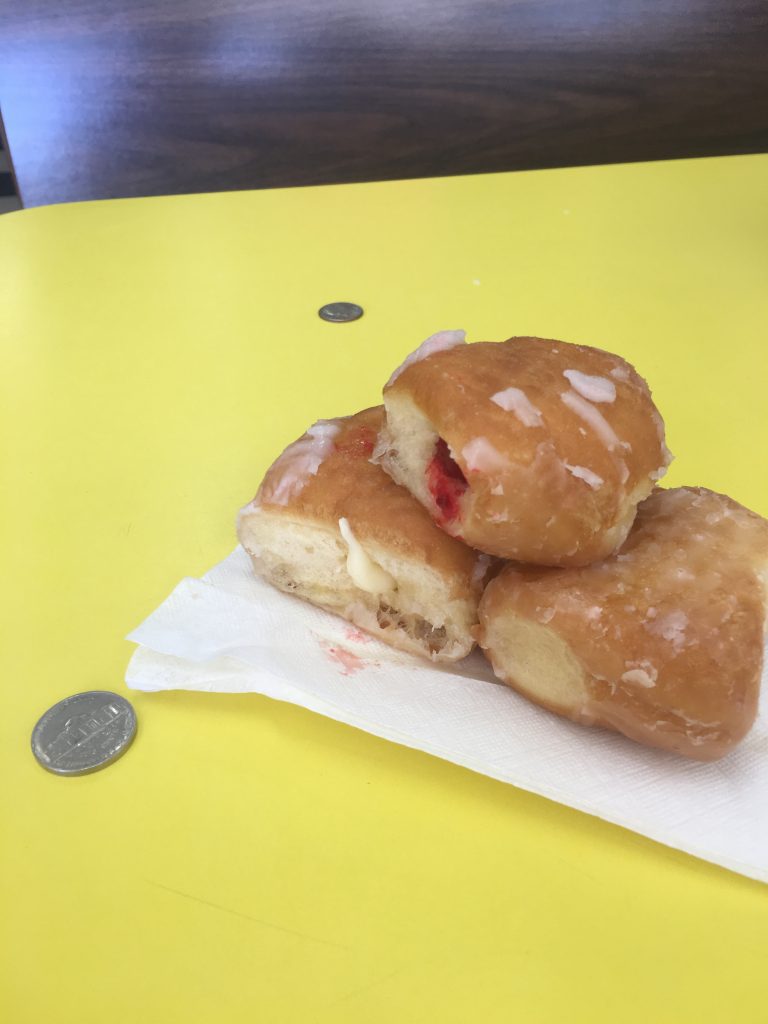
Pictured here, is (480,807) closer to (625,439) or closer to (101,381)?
(625,439)

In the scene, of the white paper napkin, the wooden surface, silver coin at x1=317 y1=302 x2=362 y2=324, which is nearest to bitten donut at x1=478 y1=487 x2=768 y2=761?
the white paper napkin

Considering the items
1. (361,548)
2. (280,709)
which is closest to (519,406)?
(361,548)

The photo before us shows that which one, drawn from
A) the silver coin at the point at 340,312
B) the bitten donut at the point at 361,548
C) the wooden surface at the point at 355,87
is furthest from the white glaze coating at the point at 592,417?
the wooden surface at the point at 355,87

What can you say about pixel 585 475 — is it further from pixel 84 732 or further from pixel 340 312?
pixel 340 312

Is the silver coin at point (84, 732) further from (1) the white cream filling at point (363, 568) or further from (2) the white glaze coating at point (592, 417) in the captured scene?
(2) the white glaze coating at point (592, 417)

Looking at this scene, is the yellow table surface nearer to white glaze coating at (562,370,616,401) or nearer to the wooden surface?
white glaze coating at (562,370,616,401)

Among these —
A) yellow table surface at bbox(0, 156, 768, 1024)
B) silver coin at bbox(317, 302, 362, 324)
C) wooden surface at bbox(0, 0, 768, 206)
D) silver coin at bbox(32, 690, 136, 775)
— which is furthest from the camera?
wooden surface at bbox(0, 0, 768, 206)
